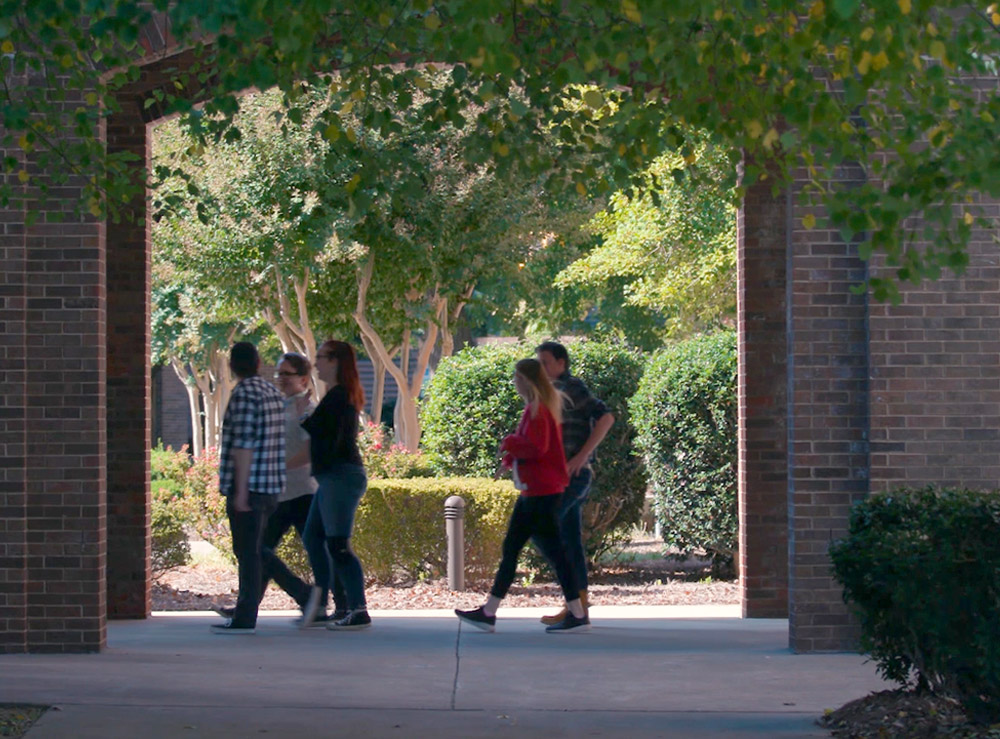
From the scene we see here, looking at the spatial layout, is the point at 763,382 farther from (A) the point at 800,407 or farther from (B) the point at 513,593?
(B) the point at 513,593

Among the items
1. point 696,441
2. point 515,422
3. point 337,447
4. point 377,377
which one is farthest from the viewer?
point 377,377

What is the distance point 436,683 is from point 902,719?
2487mm

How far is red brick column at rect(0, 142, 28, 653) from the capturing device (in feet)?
27.1

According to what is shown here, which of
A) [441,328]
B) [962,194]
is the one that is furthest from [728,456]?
[441,328]

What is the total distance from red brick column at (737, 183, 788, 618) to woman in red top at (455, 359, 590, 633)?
5.78 ft

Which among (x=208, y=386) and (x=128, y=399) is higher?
(x=208, y=386)

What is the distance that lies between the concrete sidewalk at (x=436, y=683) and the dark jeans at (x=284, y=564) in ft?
0.97

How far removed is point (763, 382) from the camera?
10117mm

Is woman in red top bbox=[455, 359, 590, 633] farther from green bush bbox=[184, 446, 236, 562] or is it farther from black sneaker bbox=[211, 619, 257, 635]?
green bush bbox=[184, 446, 236, 562]

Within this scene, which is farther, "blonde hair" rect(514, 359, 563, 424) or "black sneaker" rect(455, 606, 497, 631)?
"black sneaker" rect(455, 606, 497, 631)

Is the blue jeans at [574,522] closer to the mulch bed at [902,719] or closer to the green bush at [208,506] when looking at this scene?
the mulch bed at [902,719]

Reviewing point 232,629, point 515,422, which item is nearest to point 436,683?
point 232,629

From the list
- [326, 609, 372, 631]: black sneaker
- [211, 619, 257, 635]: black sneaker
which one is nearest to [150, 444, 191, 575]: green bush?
[211, 619, 257, 635]: black sneaker

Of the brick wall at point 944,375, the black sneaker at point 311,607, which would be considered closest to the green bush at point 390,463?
the black sneaker at point 311,607
